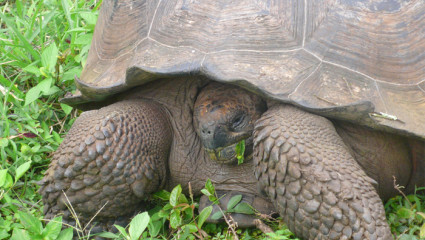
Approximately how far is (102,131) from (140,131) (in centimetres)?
20

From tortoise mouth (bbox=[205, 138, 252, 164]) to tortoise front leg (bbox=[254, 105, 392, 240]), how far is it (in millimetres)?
265

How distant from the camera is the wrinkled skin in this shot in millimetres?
2400

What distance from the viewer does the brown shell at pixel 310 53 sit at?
8.16 ft

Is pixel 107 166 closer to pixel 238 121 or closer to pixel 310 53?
pixel 238 121

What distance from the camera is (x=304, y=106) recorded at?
247 centimetres

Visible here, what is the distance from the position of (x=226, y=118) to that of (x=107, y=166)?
0.62 metres

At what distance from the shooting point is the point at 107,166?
2721 millimetres

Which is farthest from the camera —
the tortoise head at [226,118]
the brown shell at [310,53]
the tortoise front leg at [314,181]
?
the tortoise head at [226,118]

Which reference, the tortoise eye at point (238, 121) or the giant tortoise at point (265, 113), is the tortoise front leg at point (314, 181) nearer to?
the giant tortoise at point (265, 113)

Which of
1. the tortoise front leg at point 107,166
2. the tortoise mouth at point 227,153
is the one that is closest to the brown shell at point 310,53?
the tortoise front leg at point 107,166

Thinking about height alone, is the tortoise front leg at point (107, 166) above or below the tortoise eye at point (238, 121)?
below

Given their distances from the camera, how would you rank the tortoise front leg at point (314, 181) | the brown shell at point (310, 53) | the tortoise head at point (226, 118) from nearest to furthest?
the tortoise front leg at point (314, 181)
the brown shell at point (310, 53)
the tortoise head at point (226, 118)

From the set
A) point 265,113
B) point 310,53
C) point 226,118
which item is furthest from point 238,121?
point 310,53

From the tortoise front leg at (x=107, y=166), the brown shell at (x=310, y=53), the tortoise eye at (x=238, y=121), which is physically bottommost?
the tortoise front leg at (x=107, y=166)
